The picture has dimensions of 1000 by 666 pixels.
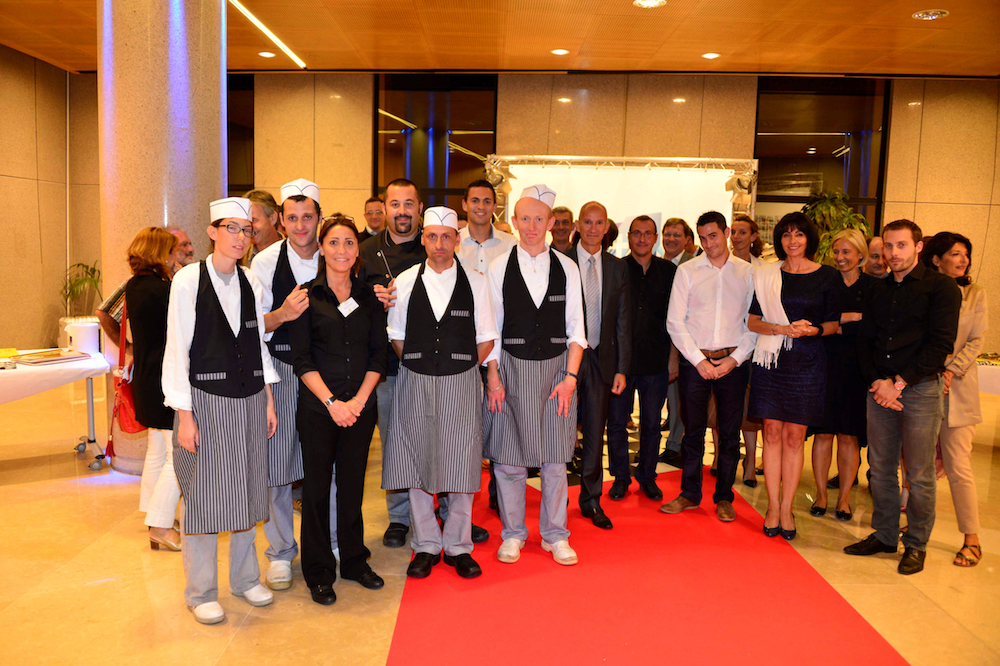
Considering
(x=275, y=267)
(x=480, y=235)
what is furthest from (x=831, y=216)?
(x=275, y=267)

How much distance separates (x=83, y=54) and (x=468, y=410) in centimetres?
874

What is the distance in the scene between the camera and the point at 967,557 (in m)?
3.71

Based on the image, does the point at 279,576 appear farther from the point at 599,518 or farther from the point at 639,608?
the point at 599,518

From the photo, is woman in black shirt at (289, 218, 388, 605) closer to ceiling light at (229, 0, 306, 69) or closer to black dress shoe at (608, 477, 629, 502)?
black dress shoe at (608, 477, 629, 502)

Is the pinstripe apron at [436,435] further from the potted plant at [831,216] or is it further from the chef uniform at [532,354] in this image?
the potted plant at [831,216]

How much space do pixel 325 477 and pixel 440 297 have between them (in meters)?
0.98

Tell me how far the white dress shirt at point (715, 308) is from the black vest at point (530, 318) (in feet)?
3.36

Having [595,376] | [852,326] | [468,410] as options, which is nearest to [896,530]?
[852,326]

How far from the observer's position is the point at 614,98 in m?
9.60

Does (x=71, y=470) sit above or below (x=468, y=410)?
below

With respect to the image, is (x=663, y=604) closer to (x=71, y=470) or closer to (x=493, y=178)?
(x=71, y=470)

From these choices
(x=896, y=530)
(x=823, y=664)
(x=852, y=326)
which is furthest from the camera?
(x=852, y=326)

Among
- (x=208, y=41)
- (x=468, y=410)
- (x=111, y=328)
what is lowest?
(x=468, y=410)

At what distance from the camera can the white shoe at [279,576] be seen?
3.26 m
